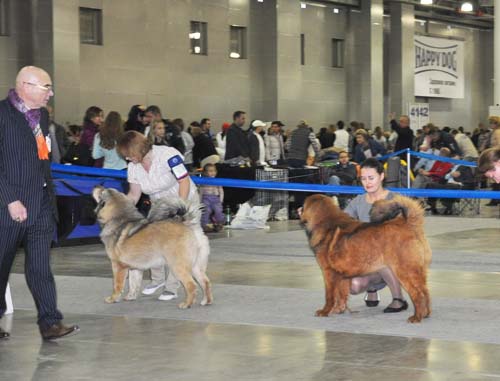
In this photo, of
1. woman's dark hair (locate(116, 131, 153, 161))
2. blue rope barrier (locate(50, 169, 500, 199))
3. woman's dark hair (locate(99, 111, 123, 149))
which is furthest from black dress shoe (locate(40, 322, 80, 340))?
woman's dark hair (locate(99, 111, 123, 149))

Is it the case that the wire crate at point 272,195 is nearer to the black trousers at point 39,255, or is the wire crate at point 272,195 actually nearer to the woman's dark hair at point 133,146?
the woman's dark hair at point 133,146

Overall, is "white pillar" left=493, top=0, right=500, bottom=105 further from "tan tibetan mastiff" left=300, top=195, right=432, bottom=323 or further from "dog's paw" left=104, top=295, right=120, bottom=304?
"tan tibetan mastiff" left=300, top=195, right=432, bottom=323

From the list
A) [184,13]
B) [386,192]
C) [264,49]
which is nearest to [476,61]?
[264,49]

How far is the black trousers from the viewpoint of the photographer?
23.5 feet

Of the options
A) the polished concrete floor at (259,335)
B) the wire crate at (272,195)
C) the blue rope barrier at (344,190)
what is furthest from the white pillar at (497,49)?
the polished concrete floor at (259,335)

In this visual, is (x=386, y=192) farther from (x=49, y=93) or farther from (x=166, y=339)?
(x=49, y=93)

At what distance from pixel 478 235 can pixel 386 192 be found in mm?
7443

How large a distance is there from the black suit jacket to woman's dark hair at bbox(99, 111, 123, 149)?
266 inches

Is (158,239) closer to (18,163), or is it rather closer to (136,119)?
(18,163)

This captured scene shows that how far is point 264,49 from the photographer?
1287 inches

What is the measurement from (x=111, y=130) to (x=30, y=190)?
6860 mm

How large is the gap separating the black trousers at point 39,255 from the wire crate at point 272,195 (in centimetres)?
1061

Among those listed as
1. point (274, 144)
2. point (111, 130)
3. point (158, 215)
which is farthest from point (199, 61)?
point (158, 215)

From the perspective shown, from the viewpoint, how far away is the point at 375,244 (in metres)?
7.64
